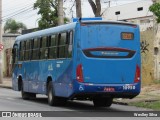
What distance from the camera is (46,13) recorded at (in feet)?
175

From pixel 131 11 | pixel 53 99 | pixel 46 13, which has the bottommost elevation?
pixel 53 99

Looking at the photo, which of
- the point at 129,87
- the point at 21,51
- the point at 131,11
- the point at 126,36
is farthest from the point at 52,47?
the point at 131,11

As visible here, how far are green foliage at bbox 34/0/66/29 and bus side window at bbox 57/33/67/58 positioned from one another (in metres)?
34.1

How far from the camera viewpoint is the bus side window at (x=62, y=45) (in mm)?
18283

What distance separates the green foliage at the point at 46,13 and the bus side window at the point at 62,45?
3408 cm

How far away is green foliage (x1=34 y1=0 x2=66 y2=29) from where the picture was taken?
5291cm

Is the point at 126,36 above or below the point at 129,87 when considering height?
above

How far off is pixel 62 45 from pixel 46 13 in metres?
35.3

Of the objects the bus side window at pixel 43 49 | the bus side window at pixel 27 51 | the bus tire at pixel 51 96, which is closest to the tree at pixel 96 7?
the bus side window at pixel 27 51

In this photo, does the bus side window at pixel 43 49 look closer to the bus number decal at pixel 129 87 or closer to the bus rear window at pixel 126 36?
the bus rear window at pixel 126 36

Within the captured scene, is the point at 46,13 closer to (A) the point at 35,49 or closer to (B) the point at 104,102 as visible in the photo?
(A) the point at 35,49

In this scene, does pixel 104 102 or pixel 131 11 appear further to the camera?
pixel 131 11

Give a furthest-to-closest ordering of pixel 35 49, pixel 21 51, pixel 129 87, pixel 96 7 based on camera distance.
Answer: pixel 96 7 < pixel 21 51 < pixel 35 49 < pixel 129 87

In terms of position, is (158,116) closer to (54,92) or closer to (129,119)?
(129,119)
